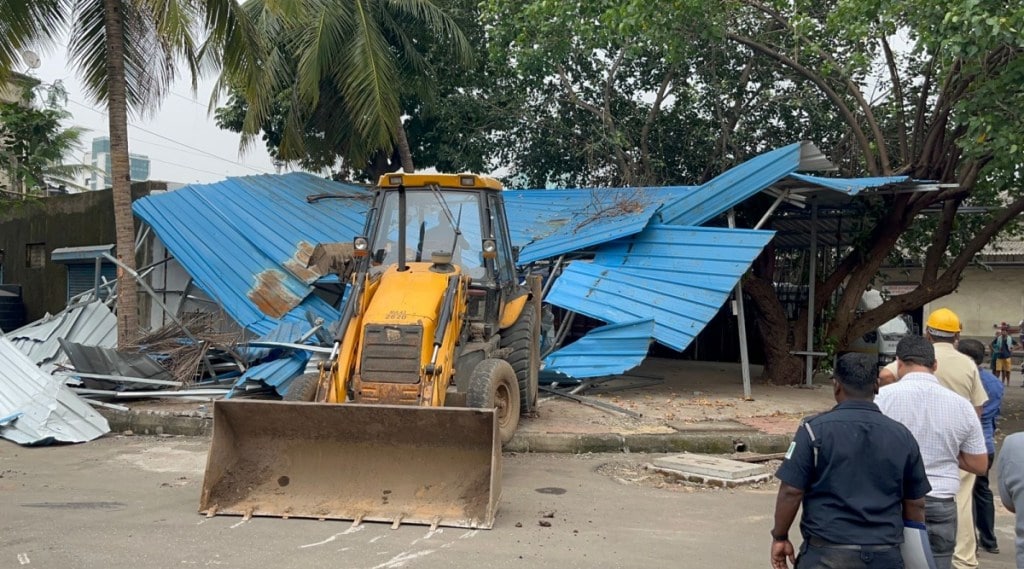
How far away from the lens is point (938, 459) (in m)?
4.59

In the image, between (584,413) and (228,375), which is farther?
(228,375)

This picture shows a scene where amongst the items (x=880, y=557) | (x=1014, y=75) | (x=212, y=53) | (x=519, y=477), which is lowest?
(x=519, y=477)

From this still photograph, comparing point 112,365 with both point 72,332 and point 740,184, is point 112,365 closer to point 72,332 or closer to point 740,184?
point 72,332

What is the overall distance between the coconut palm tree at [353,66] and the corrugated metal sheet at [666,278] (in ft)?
17.9

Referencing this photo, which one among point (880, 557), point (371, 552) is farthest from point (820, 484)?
point (371, 552)

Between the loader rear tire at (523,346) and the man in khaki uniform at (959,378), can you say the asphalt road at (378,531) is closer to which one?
the man in khaki uniform at (959,378)

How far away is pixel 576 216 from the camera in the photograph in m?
15.8

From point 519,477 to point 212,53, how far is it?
8.69m

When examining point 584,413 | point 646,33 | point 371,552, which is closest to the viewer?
point 371,552

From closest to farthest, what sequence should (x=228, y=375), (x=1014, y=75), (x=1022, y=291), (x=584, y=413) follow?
(x=1014, y=75) < (x=584, y=413) < (x=228, y=375) < (x=1022, y=291)

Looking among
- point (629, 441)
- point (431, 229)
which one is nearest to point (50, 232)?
point (431, 229)

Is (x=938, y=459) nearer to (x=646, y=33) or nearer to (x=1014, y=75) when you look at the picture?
(x=1014, y=75)

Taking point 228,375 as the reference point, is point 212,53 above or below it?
above

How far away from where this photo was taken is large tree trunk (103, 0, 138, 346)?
13.3m
